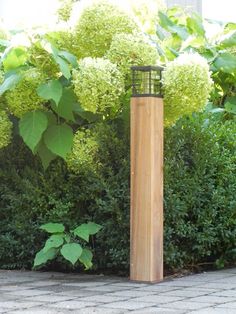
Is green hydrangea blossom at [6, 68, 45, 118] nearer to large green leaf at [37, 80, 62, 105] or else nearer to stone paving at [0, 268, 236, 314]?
large green leaf at [37, 80, 62, 105]

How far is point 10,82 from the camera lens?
4.51 m

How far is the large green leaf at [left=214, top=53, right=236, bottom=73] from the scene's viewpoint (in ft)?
17.6

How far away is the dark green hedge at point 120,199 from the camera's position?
4.65 m

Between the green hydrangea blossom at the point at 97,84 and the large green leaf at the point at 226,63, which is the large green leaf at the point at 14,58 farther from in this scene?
the large green leaf at the point at 226,63

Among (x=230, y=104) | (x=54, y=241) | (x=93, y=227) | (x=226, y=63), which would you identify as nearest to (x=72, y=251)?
(x=54, y=241)

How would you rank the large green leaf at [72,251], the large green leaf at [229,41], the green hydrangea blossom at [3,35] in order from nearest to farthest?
1. the large green leaf at [72,251]
2. the green hydrangea blossom at [3,35]
3. the large green leaf at [229,41]

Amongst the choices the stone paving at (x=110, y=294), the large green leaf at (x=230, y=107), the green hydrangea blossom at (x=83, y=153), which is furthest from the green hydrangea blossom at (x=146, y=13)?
the stone paving at (x=110, y=294)

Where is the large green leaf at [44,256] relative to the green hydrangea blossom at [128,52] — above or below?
below

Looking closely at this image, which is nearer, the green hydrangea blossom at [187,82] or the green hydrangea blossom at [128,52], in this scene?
the green hydrangea blossom at [187,82]

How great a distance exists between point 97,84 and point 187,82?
1.62ft

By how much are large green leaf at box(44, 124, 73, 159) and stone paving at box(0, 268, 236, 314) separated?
0.71 m

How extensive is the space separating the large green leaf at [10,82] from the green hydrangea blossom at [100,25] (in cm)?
46

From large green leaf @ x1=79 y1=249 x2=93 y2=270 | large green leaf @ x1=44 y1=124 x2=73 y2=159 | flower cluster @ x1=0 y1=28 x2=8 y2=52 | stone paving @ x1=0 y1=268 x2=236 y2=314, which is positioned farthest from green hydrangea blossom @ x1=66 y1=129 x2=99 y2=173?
flower cluster @ x1=0 y1=28 x2=8 y2=52

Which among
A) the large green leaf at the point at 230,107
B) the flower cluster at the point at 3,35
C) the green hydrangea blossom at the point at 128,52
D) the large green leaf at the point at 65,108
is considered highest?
the flower cluster at the point at 3,35
